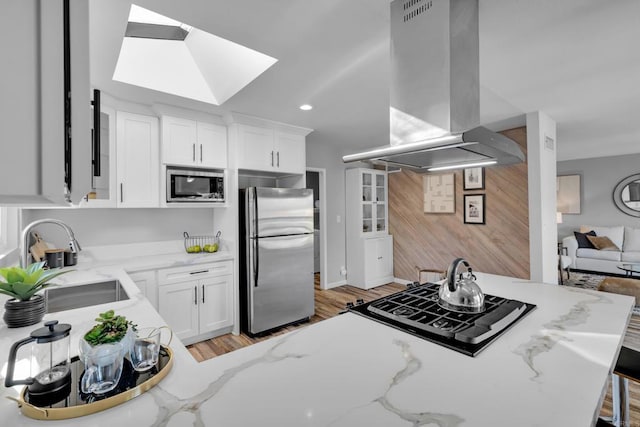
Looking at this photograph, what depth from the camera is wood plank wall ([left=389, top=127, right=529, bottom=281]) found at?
3.67 m

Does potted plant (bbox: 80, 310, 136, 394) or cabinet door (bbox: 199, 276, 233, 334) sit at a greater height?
potted plant (bbox: 80, 310, 136, 394)

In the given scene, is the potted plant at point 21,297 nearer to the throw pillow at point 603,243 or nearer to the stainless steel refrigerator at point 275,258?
the stainless steel refrigerator at point 275,258

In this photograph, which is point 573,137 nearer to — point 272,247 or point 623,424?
point 623,424

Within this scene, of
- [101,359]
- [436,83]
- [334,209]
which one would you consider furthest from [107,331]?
[334,209]

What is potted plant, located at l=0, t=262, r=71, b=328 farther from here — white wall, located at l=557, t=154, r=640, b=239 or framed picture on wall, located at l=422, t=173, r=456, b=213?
white wall, located at l=557, t=154, r=640, b=239

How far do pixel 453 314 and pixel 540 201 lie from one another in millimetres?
2240

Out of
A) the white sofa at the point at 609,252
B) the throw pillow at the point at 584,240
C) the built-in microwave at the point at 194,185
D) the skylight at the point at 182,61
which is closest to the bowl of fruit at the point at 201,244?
the built-in microwave at the point at 194,185

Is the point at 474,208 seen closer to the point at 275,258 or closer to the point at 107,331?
the point at 275,258

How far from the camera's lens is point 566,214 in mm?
6871

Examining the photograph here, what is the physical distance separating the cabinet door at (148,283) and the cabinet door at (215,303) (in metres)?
0.41

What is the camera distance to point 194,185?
3080mm

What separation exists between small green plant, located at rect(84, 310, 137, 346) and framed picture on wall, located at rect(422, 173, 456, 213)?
4.07 m

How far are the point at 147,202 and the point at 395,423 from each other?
2.91m

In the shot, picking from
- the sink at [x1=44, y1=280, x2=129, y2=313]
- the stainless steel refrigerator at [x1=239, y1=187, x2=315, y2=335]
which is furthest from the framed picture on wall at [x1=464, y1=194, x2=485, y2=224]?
the sink at [x1=44, y1=280, x2=129, y2=313]
